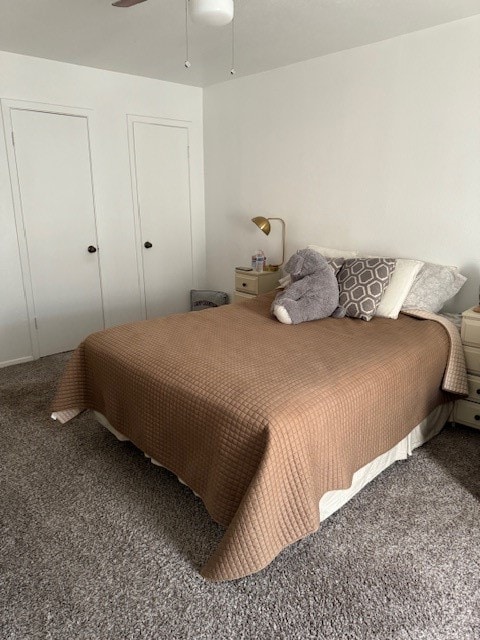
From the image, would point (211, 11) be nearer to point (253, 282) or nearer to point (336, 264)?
point (336, 264)

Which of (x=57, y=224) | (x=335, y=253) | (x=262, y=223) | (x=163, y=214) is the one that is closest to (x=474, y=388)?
(x=335, y=253)

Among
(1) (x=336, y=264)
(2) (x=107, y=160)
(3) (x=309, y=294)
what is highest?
(2) (x=107, y=160)

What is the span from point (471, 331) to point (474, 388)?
335 mm

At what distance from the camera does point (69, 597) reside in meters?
1.63

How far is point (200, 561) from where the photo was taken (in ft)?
5.86

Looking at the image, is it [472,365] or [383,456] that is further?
[472,365]

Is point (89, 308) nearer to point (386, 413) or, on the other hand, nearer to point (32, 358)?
point (32, 358)

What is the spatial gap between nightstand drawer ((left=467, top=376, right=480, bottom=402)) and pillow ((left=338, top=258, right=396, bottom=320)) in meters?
0.68

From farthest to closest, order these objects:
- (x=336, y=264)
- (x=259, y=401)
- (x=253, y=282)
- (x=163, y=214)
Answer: (x=163, y=214), (x=253, y=282), (x=336, y=264), (x=259, y=401)

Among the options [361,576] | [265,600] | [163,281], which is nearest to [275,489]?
[265,600]

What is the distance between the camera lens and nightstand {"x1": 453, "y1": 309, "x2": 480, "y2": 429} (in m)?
2.62

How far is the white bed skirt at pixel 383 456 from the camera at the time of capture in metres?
1.95

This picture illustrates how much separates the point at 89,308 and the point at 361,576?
3314mm

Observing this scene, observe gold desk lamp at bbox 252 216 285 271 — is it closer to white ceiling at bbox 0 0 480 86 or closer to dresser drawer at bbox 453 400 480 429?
white ceiling at bbox 0 0 480 86
